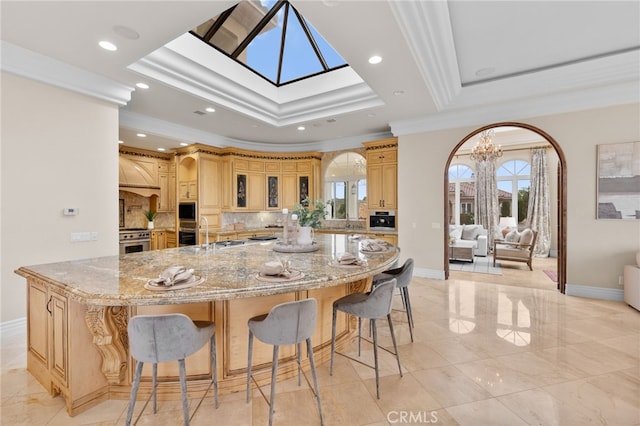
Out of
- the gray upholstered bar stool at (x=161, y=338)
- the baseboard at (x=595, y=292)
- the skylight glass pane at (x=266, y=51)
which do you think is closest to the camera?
the gray upholstered bar stool at (x=161, y=338)

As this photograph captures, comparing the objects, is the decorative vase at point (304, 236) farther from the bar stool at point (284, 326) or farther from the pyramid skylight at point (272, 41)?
the pyramid skylight at point (272, 41)

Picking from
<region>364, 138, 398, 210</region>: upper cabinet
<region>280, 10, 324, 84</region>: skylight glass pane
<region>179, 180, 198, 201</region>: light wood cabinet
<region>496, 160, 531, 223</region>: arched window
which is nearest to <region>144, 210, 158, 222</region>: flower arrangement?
<region>179, 180, 198, 201</region>: light wood cabinet

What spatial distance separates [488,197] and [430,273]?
14.9 feet

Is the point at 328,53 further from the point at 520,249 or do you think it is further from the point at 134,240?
the point at 520,249

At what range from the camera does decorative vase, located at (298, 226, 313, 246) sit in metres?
3.02

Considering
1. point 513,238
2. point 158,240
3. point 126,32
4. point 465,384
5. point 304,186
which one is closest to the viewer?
point 465,384

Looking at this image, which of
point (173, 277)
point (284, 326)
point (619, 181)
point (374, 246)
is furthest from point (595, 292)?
point (173, 277)

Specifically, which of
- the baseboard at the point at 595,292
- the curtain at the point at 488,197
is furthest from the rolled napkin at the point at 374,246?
the curtain at the point at 488,197

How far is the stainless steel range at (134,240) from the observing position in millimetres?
5773

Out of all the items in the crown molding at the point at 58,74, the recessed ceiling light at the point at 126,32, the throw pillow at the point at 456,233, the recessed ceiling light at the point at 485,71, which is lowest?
Answer: the throw pillow at the point at 456,233

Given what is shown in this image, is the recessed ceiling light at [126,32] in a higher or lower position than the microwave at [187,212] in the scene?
higher

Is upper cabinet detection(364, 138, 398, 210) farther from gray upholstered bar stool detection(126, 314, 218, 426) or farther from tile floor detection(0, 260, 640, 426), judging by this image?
gray upholstered bar stool detection(126, 314, 218, 426)

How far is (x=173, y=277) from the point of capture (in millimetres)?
1668

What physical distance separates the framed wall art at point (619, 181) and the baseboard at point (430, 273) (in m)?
2.42
